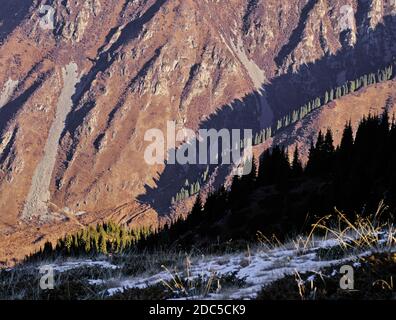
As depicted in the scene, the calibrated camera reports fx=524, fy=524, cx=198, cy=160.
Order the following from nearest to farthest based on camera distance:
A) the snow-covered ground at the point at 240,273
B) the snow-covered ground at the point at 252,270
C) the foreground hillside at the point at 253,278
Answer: the foreground hillside at the point at 253,278
the snow-covered ground at the point at 240,273
the snow-covered ground at the point at 252,270

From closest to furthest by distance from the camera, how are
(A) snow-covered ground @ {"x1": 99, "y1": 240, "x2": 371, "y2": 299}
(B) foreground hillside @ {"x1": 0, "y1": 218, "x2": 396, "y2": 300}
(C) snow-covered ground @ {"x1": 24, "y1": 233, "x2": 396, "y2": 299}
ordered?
1. (B) foreground hillside @ {"x1": 0, "y1": 218, "x2": 396, "y2": 300}
2. (C) snow-covered ground @ {"x1": 24, "y1": 233, "x2": 396, "y2": 299}
3. (A) snow-covered ground @ {"x1": 99, "y1": 240, "x2": 371, "y2": 299}

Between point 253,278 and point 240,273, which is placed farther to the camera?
point 240,273

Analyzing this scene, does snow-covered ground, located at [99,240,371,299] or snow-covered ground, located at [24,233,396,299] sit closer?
snow-covered ground, located at [24,233,396,299]

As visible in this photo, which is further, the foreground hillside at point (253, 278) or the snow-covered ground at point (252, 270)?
the snow-covered ground at point (252, 270)

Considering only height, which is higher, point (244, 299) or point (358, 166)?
point (358, 166)

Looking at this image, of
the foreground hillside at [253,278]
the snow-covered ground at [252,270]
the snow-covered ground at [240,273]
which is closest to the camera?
the foreground hillside at [253,278]

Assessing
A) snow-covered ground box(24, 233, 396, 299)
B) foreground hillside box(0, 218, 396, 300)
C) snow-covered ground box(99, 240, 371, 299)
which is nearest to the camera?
foreground hillside box(0, 218, 396, 300)

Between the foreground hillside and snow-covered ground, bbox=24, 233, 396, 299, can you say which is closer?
the foreground hillside

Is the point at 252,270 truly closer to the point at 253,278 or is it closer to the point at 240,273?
the point at 240,273

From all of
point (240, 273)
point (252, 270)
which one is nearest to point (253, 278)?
point (240, 273)
